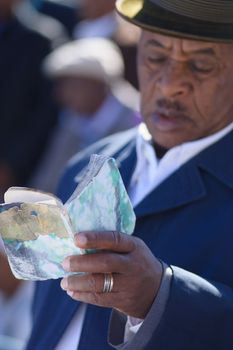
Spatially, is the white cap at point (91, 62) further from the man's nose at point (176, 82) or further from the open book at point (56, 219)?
the open book at point (56, 219)

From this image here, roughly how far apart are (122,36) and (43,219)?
2.86 metres

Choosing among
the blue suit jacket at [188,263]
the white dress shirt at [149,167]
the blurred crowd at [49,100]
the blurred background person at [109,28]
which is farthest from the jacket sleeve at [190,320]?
the blurred background person at [109,28]

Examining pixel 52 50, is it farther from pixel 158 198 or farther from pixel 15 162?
pixel 158 198

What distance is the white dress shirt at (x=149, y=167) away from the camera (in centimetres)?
286

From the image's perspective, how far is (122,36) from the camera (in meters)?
4.94

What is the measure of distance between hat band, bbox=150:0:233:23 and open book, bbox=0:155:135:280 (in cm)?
64

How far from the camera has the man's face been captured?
281 centimetres

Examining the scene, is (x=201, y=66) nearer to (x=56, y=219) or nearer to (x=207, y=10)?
(x=207, y=10)

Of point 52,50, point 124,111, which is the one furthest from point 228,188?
point 52,50

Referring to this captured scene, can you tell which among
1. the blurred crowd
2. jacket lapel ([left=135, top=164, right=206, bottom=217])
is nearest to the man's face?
jacket lapel ([left=135, top=164, right=206, bottom=217])

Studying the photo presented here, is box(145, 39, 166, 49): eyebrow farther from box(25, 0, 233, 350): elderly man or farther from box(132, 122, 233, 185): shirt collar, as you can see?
box(132, 122, 233, 185): shirt collar

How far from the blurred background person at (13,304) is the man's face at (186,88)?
197 cm

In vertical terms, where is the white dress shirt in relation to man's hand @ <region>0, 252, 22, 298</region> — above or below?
above

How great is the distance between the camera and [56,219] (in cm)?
217
